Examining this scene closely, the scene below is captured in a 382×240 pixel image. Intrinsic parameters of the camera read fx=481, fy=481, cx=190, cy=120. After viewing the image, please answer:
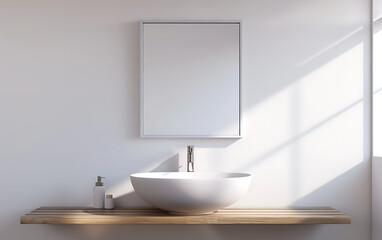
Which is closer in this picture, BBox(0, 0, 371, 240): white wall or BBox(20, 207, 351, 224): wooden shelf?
BBox(20, 207, 351, 224): wooden shelf

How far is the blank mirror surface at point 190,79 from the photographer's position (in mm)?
2713

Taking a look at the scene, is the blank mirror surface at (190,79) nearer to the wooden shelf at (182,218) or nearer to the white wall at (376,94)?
the wooden shelf at (182,218)

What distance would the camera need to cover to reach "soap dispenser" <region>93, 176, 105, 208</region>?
2.63m

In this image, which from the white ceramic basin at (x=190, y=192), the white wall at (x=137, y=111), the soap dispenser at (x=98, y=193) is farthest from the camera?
the white wall at (x=137, y=111)

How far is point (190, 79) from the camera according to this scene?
8.93 ft

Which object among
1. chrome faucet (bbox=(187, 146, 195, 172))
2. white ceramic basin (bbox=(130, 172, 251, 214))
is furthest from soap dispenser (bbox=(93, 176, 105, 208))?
chrome faucet (bbox=(187, 146, 195, 172))

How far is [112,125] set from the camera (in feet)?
9.00

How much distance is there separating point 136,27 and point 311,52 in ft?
3.31

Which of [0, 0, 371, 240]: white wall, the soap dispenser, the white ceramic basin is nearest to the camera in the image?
the white ceramic basin

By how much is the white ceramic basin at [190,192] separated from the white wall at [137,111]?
351mm

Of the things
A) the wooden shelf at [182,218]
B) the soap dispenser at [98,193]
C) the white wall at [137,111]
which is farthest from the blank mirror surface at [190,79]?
the wooden shelf at [182,218]

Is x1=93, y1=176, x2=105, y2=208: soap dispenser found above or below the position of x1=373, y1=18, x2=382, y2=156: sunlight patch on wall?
below

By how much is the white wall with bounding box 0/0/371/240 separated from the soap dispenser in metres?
0.10

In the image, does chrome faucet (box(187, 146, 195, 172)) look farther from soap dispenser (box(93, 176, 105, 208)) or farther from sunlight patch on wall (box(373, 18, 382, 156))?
sunlight patch on wall (box(373, 18, 382, 156))
